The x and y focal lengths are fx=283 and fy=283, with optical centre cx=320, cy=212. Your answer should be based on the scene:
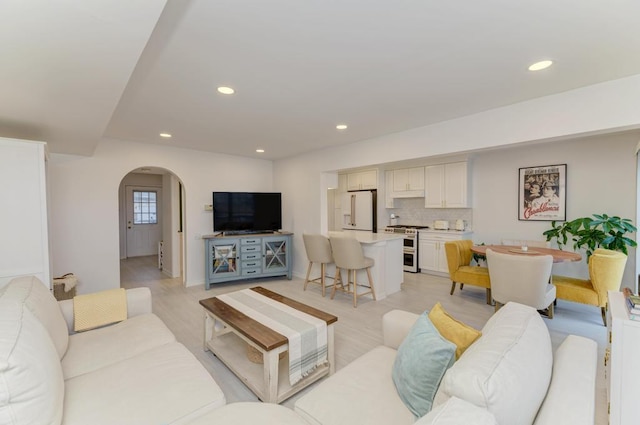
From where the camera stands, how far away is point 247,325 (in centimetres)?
210

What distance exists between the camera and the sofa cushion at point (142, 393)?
124 cm

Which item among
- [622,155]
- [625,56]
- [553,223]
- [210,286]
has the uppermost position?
[625,56]

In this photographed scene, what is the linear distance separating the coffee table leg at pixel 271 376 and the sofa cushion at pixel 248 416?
20.3 inches

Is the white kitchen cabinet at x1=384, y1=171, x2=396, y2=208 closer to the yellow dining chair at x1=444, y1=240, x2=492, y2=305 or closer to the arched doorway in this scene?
the yellow dining chair at x1=444, y1=240, x2=492, y2=305

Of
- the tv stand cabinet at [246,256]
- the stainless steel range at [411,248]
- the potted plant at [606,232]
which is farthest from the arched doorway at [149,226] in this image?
the potted plant at [606,232]

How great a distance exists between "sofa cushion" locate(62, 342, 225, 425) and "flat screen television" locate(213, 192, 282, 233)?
3460 mm

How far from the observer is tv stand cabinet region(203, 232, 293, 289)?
4.71 metres

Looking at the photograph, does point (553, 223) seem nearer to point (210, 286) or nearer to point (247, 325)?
point (247, 325)

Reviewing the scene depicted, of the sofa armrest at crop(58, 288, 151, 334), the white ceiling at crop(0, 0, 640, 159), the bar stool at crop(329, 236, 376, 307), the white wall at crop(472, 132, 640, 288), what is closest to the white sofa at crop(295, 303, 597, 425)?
the white ceiling at crop(0, 0, 640, 159)

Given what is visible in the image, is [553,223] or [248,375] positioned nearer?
[248,375]

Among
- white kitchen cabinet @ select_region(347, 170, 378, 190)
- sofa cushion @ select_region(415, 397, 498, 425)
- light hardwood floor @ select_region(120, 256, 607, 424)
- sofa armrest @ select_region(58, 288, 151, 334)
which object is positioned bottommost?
light hardwood floor @ select_region(120, 256, 607, 424)

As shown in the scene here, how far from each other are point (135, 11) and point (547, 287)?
395 centimetres

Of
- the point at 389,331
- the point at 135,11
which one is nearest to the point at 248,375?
the point at 389,331

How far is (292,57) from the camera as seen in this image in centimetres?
195
